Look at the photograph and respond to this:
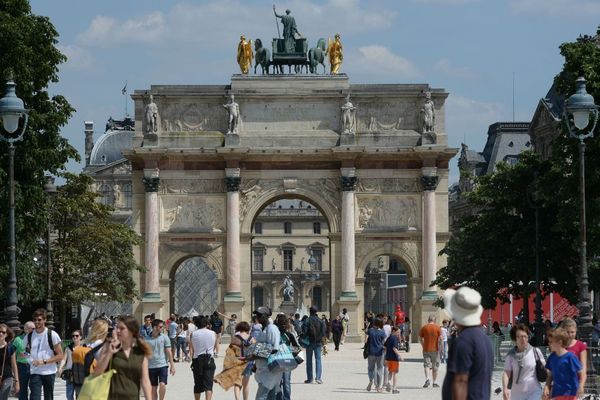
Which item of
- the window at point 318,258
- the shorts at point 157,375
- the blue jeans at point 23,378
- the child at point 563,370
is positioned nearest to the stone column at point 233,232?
the shorts at point 157,375

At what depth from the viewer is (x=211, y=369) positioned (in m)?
29.2

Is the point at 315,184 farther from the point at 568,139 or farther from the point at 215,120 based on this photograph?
the point at 568,139

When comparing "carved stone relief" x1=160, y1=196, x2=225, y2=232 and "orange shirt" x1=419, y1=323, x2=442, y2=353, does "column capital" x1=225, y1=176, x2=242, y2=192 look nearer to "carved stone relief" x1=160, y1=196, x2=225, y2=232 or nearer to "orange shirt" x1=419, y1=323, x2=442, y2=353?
"carved stone relief" x1=160, y1=196, x2=225, y2=232

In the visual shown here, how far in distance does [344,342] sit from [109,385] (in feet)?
183

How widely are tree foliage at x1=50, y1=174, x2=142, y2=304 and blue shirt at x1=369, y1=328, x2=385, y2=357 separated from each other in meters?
27.2

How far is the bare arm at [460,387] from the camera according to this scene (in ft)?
47.5

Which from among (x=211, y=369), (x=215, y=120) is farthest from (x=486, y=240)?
(x=211, y=369)

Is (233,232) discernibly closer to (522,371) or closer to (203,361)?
(203,361)

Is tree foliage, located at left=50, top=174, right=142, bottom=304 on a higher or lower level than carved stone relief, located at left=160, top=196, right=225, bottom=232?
lower

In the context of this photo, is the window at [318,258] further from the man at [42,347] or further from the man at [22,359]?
the man at [42,347]

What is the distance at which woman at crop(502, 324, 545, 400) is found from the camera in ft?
65.9

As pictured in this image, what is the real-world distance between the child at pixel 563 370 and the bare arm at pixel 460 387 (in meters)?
5.08

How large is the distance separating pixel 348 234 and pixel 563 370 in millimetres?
52810

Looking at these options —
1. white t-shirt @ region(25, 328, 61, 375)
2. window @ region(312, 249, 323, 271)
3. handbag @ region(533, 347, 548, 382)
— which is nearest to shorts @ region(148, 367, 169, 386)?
white t-shirt @ region(25, 328, 61, 375)
